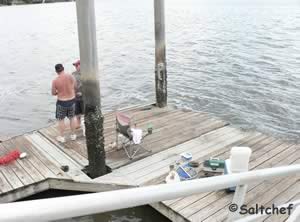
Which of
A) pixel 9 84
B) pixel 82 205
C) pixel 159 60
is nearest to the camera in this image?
pixel 82 205

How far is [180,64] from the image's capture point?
20.0m

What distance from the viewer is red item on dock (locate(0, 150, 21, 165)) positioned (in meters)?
6.45

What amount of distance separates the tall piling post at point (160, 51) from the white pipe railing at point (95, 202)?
780cm

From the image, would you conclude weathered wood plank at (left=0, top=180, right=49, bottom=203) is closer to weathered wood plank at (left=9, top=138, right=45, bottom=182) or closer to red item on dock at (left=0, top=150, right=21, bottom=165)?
weathered wood plank at (left=9, top=138, right=45, bottom=182)

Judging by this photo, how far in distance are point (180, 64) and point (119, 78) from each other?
13.0ft

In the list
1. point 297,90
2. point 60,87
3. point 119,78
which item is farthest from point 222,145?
point 119,78

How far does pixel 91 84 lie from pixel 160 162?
191 cm

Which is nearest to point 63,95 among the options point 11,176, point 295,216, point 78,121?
point 78,121

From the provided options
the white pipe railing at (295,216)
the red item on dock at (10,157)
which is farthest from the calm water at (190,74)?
the white pipe railing at (295,216)

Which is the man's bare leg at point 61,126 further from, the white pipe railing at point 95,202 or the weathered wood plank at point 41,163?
the white pipe railing at point 95,202

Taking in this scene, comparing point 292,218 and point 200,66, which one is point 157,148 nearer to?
point 292,218

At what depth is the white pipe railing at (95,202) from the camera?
3.45 ft

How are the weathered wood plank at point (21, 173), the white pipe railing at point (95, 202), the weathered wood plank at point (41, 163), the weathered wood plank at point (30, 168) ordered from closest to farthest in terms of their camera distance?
the white pipe railing at point (95, 202) < the weathered wood plank at point (21, 173) < the weathered wood plank at point (30, 168) < the weathered wood plank at point (41, 163)

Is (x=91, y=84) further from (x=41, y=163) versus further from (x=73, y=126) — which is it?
(x=73, y=126)
